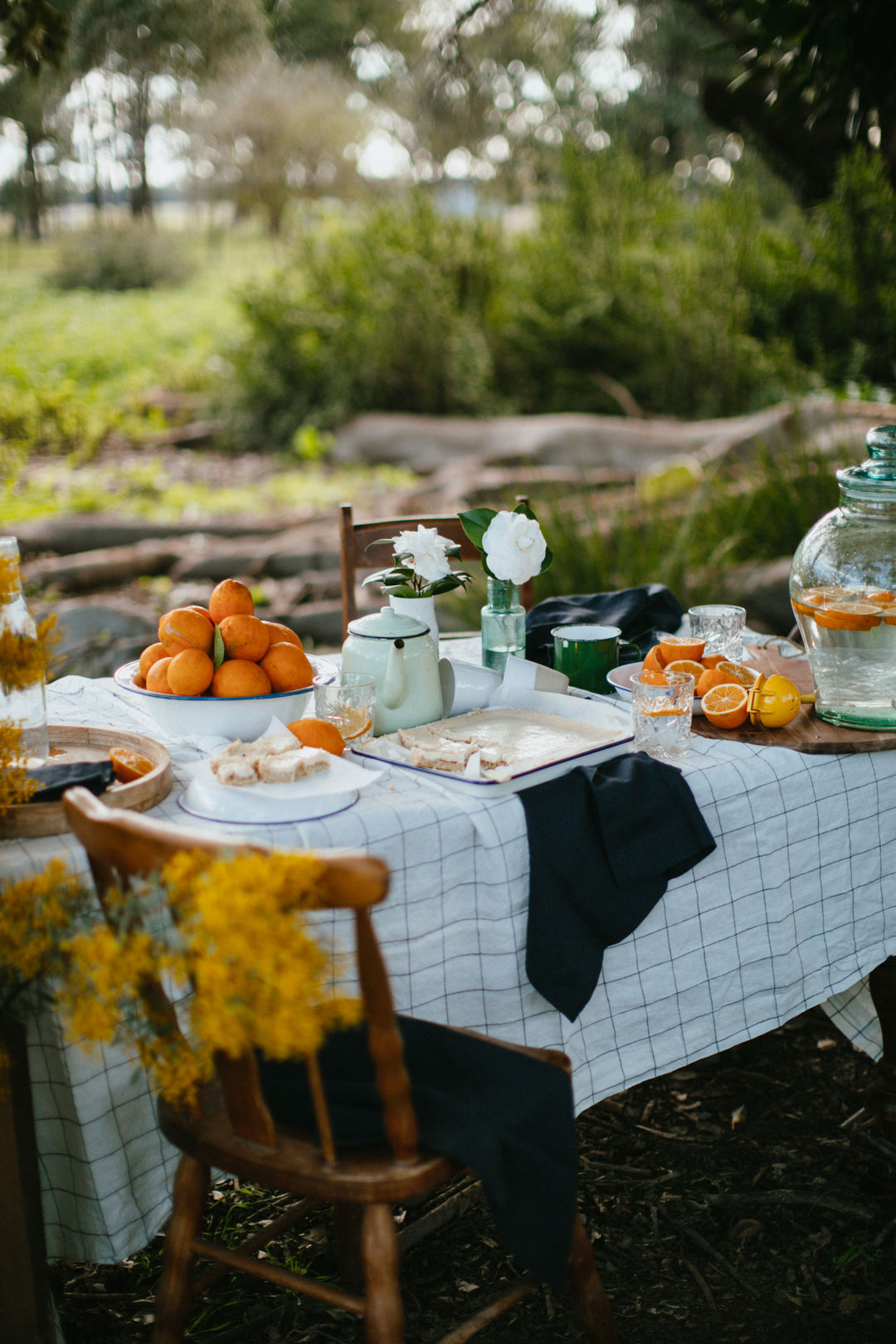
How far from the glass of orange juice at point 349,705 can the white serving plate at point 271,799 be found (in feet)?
0.70

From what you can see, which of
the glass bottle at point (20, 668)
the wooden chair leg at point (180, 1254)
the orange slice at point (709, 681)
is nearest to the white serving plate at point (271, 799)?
the glass bottle at point (20, 668)

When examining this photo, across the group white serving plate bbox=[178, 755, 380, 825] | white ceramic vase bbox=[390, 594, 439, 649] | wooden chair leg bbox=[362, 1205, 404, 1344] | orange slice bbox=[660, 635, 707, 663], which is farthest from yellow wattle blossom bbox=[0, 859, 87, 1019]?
orange slice bbox=[660, 635, 707, 663]

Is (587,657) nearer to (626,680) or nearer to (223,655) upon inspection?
(626,680)

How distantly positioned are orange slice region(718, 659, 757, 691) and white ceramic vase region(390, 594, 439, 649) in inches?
19.9

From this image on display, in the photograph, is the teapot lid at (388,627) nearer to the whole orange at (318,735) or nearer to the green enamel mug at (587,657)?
the whole orange at (318,735)

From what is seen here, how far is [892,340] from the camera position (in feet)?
24.0

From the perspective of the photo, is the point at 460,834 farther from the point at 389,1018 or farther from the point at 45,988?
the point at 45,988

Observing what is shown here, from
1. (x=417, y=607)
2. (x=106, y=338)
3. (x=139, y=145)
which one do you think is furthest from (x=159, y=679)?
(x=106, y=338)

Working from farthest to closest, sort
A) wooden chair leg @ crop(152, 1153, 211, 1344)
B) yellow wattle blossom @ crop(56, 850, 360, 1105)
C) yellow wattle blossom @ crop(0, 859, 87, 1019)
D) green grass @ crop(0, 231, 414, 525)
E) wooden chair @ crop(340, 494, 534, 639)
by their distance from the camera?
green grass @ crop(0, 231, 414, 525) → wooden chair @ crop(340, 494, 534, 639) → wooden chair leg @ crop(152, 1153, 211, 1344) → yellow wattle blossom @ crop(0, 859, 87, 1019) → yellow wattle blossom @ crop(56, 850, 360, 1105)

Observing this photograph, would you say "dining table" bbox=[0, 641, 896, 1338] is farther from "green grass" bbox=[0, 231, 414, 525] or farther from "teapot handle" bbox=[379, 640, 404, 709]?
"green grass" bbox=[0, 231, 414, 525]

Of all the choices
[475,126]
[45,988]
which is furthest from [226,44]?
[45,988]

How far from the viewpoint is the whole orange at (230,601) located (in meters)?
1.66

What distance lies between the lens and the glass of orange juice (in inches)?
65.7

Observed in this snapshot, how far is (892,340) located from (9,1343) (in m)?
7.63
